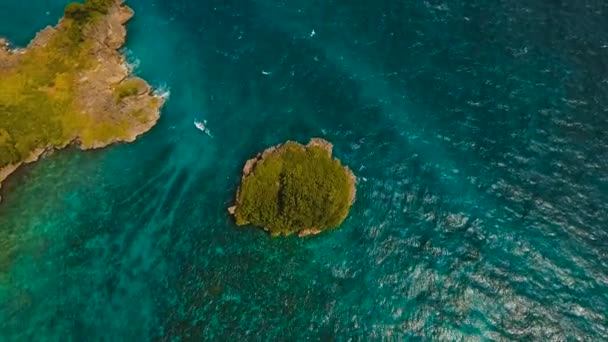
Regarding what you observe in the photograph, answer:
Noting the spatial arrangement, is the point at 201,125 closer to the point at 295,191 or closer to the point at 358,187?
the point at 295,191

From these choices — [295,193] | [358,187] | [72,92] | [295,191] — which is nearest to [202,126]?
[295,191]

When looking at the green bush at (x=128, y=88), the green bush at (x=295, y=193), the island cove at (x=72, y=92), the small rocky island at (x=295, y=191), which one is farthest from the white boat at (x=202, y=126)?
the green bush at (x=128, y=88)

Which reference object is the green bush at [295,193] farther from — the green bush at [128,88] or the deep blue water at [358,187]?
the green bush at [128,88]

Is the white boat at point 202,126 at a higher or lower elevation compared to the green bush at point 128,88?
lower

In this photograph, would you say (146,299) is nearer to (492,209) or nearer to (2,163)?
(2,163)

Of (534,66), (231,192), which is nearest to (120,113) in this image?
(231,192)

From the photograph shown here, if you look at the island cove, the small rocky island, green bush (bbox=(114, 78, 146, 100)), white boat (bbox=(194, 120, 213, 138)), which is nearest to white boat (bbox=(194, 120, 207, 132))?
white boat (bbox=(194, 120, 213, 138))
